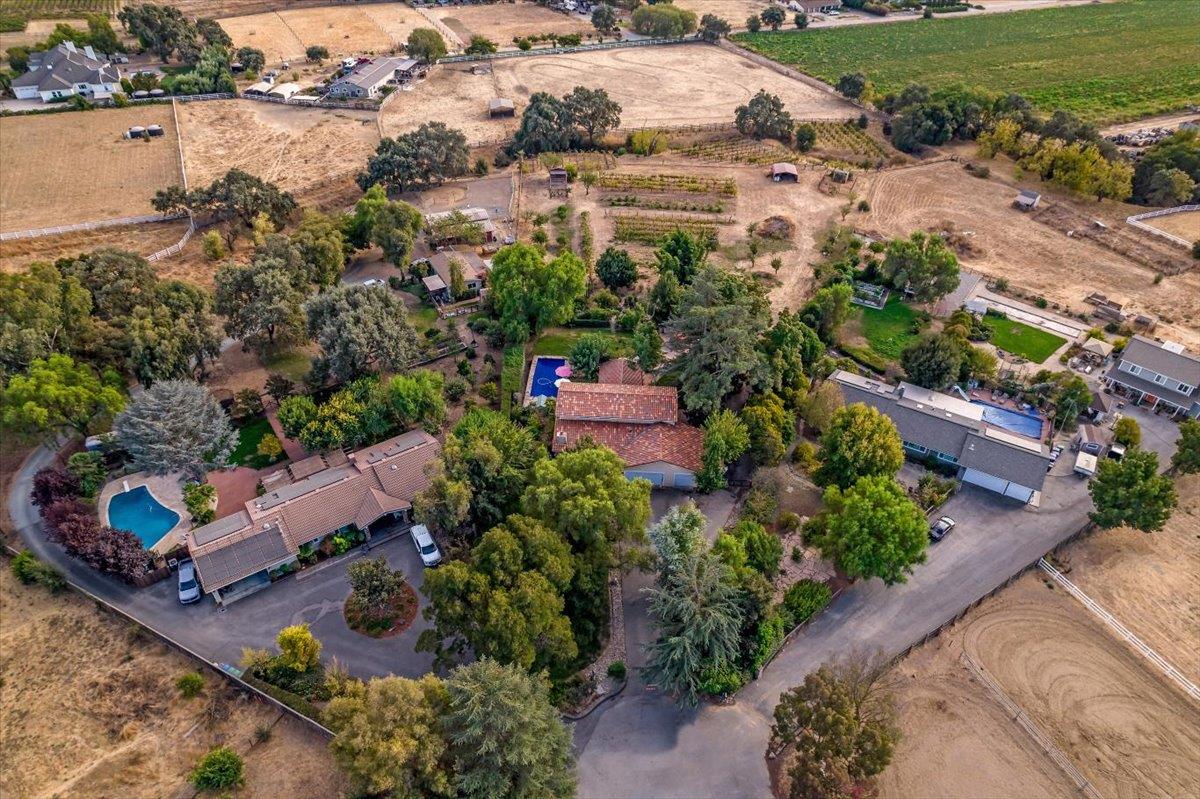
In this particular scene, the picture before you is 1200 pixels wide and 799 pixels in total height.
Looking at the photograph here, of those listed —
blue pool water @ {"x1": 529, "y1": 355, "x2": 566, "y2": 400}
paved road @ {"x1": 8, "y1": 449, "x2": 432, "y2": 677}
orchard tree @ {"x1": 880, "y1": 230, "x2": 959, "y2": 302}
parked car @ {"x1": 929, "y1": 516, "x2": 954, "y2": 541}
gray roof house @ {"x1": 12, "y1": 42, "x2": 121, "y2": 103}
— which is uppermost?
gray roof house @ {"x1": 12, "y1": 42, "x2": 121, "y2": 103}

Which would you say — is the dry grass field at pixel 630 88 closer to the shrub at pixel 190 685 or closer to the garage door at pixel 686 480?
the garage door at pixel 686 480

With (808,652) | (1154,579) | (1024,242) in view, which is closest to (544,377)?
(808,652)

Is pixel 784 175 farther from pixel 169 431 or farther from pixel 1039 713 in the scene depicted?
pixel 169 431

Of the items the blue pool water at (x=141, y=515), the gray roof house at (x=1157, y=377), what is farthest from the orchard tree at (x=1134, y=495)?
the blue pool water at (x=141, y=515)

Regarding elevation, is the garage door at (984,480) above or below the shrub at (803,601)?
above

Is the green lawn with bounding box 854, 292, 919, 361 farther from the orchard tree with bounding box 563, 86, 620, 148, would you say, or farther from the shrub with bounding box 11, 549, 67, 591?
the shrub with bounding box 11, 549, 67, 591

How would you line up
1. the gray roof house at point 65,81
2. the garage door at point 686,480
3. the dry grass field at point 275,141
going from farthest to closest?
the gray roof house at point 65,81
the dry grass field at point 275,141
the garage door at point 686,480

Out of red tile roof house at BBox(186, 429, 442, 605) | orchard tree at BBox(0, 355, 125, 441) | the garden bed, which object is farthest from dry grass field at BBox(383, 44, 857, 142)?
the garden bed
